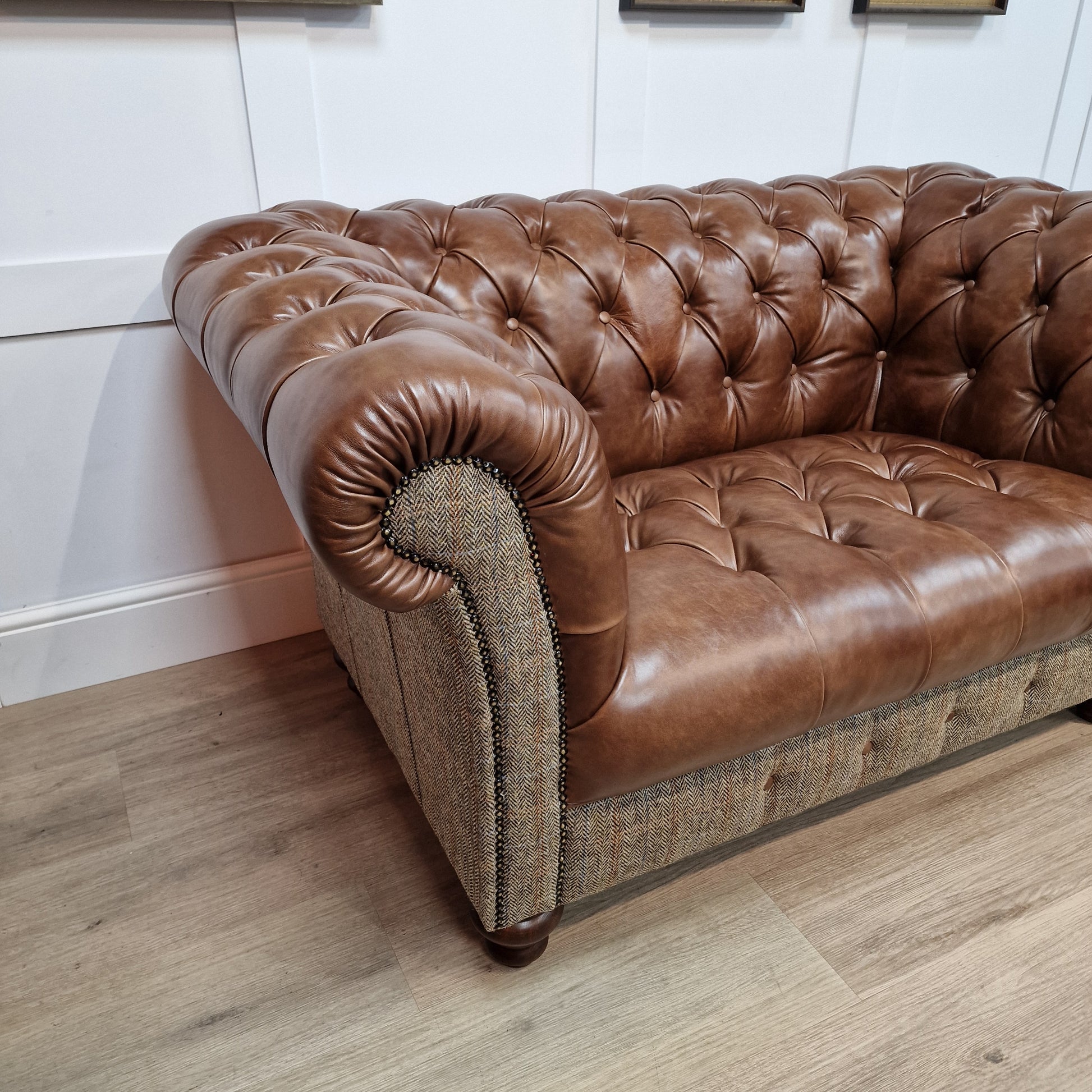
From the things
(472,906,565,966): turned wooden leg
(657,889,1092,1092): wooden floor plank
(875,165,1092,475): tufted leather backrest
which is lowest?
(657,889,1092,1092): wooden floor plank

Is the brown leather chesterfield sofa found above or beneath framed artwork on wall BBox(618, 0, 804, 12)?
beneath

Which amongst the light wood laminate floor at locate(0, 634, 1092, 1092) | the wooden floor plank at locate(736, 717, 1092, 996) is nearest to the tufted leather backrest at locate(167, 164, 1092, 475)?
the wooden floor plank at locate(736, 717, 1092, 996)

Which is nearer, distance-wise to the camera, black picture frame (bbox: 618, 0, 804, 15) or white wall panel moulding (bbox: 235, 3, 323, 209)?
white wall panel moulding (bbox: 235, 3, 323, 209)

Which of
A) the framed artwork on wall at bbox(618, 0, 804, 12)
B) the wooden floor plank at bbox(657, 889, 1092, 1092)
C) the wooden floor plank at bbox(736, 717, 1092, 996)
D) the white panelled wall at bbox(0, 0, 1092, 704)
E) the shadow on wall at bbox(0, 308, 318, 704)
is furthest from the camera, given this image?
the framed artwork on wall at bbox(618, 0, 804, 12)

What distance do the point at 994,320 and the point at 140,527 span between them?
1682mm

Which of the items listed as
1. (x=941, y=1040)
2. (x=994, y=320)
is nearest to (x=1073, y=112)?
(x=994, y=320)

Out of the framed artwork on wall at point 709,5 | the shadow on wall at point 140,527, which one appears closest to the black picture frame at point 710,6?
the framed artwork on wall at point 709,5

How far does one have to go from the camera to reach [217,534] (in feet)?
5.60

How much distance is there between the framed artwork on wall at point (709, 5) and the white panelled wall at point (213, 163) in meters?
0.03

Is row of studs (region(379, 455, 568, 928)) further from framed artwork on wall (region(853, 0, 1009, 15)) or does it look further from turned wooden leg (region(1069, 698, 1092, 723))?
framed artwork on wall (region(853, 0, 1009, 15))

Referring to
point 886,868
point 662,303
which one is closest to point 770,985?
point 886,868

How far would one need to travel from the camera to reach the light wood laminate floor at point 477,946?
0.99 metres

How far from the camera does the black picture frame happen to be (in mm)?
1658

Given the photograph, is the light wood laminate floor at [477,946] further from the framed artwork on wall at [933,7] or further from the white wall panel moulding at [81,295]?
the framed artwork on wall at [933,7]
